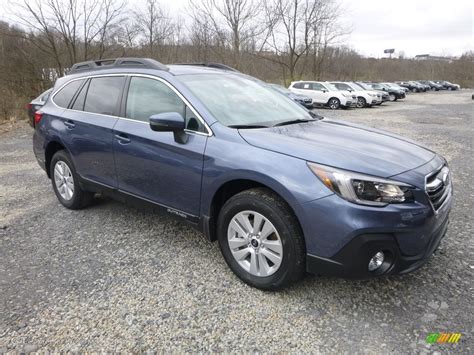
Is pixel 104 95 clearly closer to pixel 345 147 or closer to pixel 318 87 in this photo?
pixel 345 147

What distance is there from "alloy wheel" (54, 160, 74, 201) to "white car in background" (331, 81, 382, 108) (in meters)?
20.8

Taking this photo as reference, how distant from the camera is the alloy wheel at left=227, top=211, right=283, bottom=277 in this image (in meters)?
2.57

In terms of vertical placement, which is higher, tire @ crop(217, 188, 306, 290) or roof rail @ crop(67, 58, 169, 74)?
roof rail @ crop(67, 58, 169, 74)

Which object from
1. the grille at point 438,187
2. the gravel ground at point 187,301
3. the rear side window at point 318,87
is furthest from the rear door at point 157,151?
the rear side window at point 318,87

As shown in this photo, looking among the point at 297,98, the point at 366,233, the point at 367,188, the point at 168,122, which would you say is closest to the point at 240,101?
the point at 168,122

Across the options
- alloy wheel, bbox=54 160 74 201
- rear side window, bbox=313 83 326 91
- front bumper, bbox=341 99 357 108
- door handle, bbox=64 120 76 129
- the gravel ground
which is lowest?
the gravel ground

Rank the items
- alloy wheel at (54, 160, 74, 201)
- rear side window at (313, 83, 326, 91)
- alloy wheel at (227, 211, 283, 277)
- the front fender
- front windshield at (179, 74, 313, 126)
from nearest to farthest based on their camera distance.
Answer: the front fender
alloy wheel at (227, 211, 283, 277)
front windshield at (179, 74, 313, 126)
alloy wheel at (54, 160, 74, 201)
rear side window at (313, 83, 326, 91)

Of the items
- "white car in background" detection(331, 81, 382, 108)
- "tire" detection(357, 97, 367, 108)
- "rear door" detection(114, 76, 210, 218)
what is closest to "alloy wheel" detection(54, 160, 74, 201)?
"rear door" detection(114, 76, 210, 218)

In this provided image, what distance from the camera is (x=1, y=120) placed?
13.9 meters

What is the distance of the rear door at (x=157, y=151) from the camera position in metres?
2.92

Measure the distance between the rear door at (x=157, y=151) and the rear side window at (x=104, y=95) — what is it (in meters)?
0.19

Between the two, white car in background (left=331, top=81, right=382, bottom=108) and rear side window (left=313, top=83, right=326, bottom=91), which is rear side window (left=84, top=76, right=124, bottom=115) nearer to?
rear side window (left=313, top=83, right=326, bottom=91)

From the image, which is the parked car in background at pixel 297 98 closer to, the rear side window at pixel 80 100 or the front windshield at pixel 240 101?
the front windshield at pixel 240 101

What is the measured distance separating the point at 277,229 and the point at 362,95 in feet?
73.3
